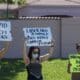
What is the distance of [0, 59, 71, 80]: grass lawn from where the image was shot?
14.0m

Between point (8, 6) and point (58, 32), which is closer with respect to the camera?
point (58, 32)

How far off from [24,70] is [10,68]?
73cm

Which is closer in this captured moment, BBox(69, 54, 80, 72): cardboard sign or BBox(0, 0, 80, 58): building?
BBox(69, 54, 80, 72): cardboard sign

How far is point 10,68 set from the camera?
1600 centimetres

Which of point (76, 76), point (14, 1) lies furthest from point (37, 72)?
point (14, 1)

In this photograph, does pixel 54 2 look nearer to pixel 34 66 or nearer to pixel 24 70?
pixel 24 70

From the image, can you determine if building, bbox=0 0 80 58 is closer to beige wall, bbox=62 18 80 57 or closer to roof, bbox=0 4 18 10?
beige wall, bbox=62 18 80 57

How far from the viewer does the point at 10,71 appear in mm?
15242

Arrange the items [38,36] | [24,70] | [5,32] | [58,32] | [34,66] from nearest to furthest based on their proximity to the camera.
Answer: [34,66]
[38,36]
[5,32]
[24,70]
[58,32]

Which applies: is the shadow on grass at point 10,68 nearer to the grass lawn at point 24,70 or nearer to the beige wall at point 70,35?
the grass lawn at point 24,70

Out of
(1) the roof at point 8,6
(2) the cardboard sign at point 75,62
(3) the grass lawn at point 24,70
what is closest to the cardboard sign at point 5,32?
(2) the cardboard sign at point 75,62

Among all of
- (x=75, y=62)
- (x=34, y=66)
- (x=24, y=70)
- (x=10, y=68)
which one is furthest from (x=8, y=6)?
(x=34, y=66)

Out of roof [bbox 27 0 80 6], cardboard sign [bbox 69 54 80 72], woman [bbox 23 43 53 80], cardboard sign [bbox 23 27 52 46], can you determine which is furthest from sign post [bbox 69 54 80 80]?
roof [bbox 27 0 80 6]

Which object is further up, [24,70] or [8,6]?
[8,6]
